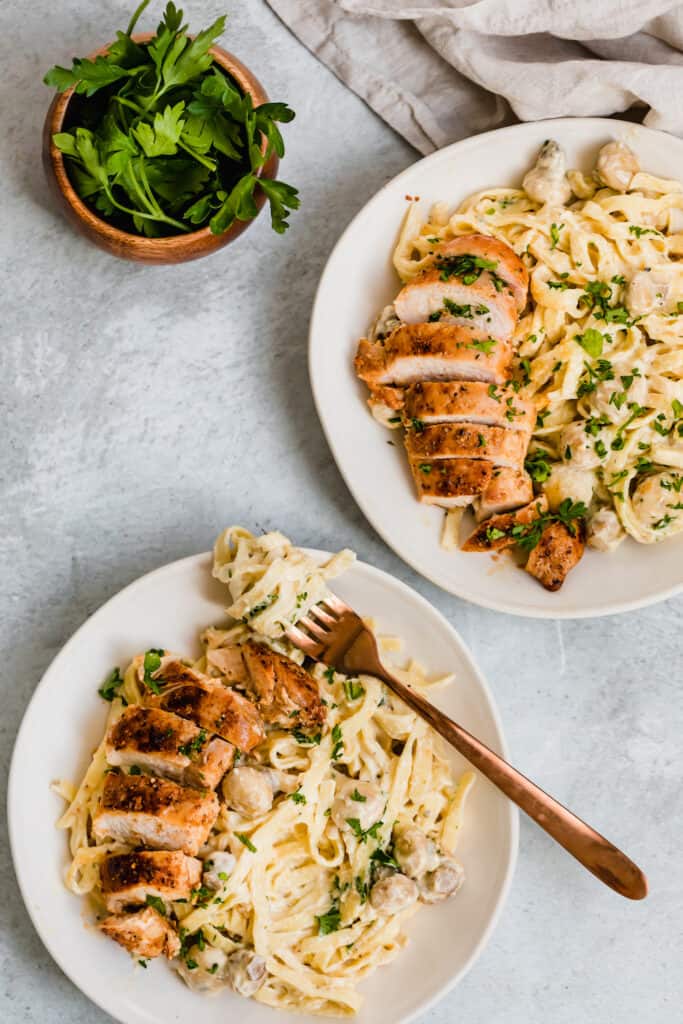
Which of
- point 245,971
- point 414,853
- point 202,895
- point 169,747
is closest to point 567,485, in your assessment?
point 414,853

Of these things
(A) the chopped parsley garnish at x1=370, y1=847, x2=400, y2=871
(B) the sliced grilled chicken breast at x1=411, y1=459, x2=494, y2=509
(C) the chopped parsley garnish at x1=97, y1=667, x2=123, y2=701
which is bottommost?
(A) the chopped parsley garnish at x1=370, y1=847, x2=400, y2=871

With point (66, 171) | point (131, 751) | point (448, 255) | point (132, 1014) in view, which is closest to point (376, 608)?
point (131, 751)

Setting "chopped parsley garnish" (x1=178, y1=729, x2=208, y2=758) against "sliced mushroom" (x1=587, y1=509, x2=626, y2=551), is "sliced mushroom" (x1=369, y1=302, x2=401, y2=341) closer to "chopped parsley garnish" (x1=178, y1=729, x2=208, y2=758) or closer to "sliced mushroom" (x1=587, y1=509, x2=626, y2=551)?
"sliced mushroom" (x1=587, y1=509, x2=626, y2=551)

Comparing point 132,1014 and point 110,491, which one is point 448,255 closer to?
point 110,491

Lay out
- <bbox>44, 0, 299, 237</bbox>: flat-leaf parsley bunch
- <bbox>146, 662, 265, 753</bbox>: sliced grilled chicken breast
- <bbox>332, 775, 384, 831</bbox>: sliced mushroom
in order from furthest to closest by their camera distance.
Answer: <bbox>332, 775, 384, 831</bbox>: sliced mushroom → <bbox>146, 662, 265, 753</bbox>: sliced grilled chicken breast → <bbox>44, 0, 299, 237</bbox>: flat-leaf parsley bunch

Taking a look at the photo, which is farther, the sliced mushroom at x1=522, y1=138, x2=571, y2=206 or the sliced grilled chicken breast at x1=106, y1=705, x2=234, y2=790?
the sliced mushroom at x1=522, y1=138, x2=571, y2=206

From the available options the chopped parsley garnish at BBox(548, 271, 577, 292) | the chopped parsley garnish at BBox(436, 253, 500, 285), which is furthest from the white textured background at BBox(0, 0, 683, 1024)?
the chopped parsley garnish at BBox(548, 271, 577, 292)

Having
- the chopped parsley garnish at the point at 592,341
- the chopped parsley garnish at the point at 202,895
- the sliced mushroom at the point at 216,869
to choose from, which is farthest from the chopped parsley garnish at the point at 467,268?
the chopped parsley garnish at the point at 202,895
